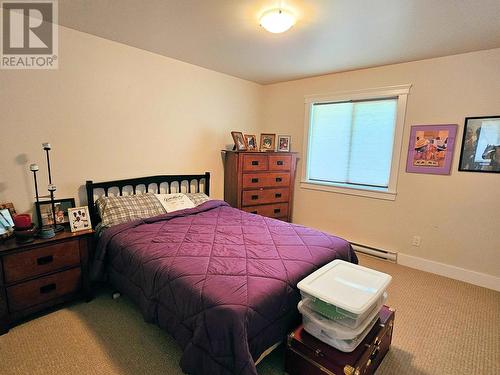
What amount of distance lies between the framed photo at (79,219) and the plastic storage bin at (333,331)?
1940mm

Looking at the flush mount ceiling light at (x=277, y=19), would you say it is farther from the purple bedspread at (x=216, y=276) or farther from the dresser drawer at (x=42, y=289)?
the dresser drawer at (x=42, y=289)

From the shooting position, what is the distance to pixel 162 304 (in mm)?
1604

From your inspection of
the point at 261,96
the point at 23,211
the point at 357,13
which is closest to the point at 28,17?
the point at 23,211

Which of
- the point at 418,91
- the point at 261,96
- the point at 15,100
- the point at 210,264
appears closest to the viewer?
the point at 210,264

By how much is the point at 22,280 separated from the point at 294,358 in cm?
199

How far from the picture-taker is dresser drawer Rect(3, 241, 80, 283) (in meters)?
1.83

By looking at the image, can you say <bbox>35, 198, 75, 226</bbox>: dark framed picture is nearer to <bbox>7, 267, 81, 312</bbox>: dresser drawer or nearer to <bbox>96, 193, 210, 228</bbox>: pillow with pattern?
<bbox>96, 193, 210, 228</bbox>: pillow with pattern

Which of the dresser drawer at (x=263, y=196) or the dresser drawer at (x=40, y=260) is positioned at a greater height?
the dresser drawer at (x=263, y=196)

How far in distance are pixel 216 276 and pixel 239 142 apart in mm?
2407

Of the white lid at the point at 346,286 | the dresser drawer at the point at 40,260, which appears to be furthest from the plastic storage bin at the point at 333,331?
the dresser drawer at the point at 40,260

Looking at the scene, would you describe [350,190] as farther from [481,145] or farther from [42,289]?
[42,289]

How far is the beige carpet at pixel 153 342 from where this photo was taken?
5.32ft

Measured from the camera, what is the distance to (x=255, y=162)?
353cm

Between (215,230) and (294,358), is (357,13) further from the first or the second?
(294,358)
